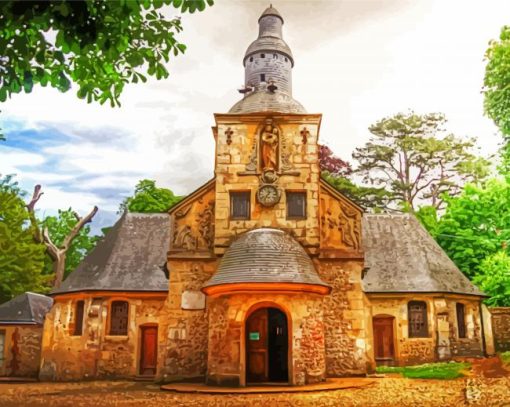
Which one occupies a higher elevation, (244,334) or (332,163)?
(332,163)

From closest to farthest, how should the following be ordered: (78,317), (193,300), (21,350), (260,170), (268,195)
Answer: (193,300) < (268,195) < (260,170) < (78,317) < (21,350)

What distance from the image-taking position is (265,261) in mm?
14750

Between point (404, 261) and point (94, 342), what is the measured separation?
484 inches

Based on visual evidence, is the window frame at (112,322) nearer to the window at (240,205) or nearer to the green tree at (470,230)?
the window at (240,205)

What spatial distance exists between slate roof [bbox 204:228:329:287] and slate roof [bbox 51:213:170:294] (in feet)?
17.3

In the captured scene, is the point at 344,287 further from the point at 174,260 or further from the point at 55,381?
the point at 55,381

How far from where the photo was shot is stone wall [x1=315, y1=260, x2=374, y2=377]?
1628cm

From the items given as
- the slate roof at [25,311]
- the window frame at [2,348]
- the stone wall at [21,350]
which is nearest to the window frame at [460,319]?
the stone wall at [21,350]

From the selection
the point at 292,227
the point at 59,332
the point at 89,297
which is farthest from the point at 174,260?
the point at 59,332

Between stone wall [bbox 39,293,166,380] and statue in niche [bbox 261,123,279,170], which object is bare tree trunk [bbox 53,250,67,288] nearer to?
stone wall [bbox 39,293,166,380]

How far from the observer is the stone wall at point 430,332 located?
2064cm

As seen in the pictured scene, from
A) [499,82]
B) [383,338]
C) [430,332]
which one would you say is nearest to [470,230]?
[430,332]

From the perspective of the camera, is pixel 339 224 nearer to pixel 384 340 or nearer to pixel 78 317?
pixel 384 340

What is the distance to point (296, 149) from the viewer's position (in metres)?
17.3
